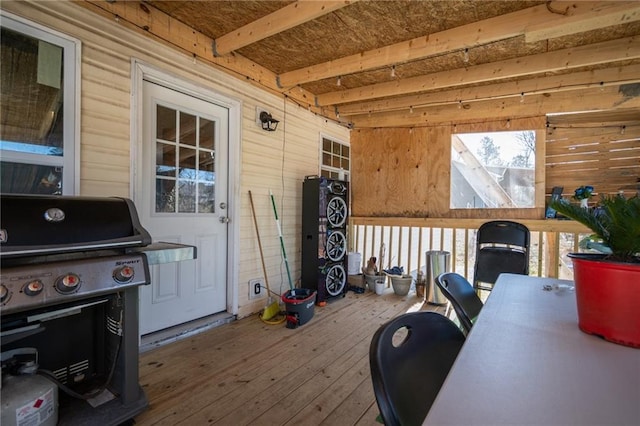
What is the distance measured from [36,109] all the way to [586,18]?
3.69 metres

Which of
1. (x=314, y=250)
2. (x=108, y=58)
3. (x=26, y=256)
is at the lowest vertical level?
(x=314, y=250)

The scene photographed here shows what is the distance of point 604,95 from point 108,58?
5065mm

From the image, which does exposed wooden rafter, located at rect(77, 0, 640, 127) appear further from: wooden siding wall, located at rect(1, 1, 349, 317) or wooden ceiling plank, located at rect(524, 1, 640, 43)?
wooden siding wall, located at rect(1, 1, 349, 317)

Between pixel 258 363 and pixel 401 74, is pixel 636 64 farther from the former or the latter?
Result: pixel 258 363

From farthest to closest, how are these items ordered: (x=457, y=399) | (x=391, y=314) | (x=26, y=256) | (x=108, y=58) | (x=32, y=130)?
(x=391, y=314)
(x=108, y=58)
(x=32, y=130)
(x=26, y=256)
(x=457, y=399)

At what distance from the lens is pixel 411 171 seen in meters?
4.68

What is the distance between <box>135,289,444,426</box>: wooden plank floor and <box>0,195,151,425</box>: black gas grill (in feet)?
1.05

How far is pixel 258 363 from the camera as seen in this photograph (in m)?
2.35

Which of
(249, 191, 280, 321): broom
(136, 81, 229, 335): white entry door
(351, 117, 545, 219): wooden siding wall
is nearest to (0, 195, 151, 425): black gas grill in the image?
(136, 81, 229, 335): white entry door

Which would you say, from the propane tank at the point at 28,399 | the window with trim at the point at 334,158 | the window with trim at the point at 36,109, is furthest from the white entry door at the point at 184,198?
the window with trim at the point at 334,158

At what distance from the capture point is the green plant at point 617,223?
0.88m

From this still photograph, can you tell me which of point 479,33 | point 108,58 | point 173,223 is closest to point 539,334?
point 479,33

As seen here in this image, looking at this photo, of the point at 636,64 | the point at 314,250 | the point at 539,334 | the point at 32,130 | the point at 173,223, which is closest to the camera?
the point at 539,334

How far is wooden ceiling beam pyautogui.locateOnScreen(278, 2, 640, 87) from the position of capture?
6.85 ft
